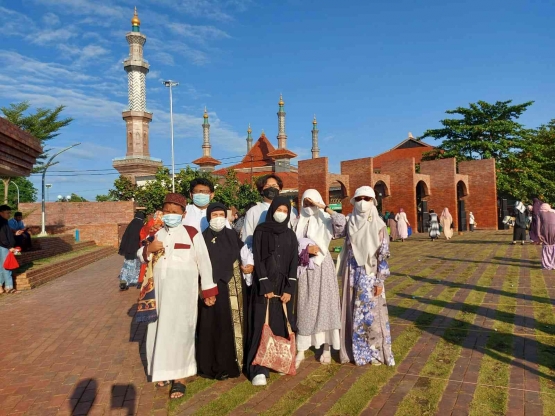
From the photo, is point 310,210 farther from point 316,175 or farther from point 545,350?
point 316,175

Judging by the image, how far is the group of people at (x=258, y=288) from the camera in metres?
3.60

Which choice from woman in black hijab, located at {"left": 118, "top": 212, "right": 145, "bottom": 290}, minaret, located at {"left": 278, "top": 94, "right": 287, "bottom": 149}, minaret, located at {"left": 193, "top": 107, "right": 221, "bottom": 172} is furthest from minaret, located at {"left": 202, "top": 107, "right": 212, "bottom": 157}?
woman in black hijab, located at {"left": 118, "top": 212, "right": 145, "bottom": 290}

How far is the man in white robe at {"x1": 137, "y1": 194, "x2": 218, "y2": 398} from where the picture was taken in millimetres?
3545

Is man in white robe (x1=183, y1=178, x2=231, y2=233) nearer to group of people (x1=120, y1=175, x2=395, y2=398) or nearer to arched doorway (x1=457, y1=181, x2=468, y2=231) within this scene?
group of people (x1=120, y1=175, x2=395, y2=398)

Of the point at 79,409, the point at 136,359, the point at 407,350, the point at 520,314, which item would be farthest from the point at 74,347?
the point at 520,314

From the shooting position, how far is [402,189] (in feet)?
97.8

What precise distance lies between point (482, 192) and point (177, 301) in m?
33.1

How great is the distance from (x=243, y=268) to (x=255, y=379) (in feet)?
3.28

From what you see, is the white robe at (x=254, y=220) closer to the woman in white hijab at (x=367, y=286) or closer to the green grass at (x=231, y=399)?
the woman in white hijab at (x=367, y=286)

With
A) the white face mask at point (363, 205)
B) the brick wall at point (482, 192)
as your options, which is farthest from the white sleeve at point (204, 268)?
the brick wall at point (482, 192)

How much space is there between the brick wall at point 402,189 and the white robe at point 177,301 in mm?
27473

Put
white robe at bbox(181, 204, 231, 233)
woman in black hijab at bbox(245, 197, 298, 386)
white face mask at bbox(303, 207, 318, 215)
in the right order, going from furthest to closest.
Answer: white robe at bbox(181, 204, 231, 233)
white face mask at bbox(303, 207, 318, 215)
woman in black hijab at bbox(245, 197, 298, 386)

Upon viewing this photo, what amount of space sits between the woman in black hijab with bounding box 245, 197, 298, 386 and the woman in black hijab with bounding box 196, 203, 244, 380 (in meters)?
0.14

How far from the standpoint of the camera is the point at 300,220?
4.32 metres
